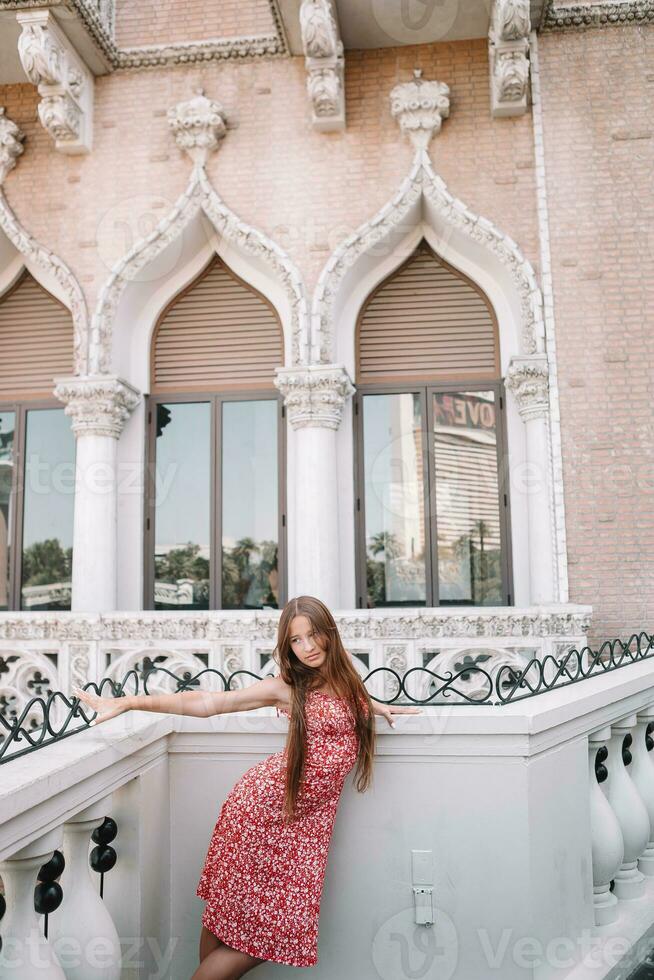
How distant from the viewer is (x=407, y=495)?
7.80 m

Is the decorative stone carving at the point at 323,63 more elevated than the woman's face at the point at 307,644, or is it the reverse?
the decorative stone carving at the point at 323,63

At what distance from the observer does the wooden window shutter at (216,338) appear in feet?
26.8

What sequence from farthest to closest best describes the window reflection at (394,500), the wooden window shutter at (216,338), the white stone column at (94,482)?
the wooden window shutter at (216,338) → the window reflection at (394,500) → the white stone column at (94,482)

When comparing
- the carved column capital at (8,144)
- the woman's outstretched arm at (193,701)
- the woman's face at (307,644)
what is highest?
the carved column capital at (8,144)

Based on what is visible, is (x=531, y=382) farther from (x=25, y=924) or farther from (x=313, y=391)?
(x=25, y=924)

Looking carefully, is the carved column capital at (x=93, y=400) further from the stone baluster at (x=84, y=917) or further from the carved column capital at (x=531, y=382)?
the stone baluster at (x=84, y=917)

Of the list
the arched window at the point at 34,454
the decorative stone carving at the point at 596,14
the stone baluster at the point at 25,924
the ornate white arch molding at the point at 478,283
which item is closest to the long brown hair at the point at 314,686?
the stone baluster at the point at 25,924

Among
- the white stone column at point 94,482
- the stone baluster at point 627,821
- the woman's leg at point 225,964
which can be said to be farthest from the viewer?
the white stone column at point 94,482

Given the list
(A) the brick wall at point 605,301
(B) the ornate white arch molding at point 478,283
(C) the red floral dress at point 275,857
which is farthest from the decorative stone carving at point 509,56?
(C) the red floral dress at point 275,857

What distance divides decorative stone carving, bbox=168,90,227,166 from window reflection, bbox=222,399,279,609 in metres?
2.44

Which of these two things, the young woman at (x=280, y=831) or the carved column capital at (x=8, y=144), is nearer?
the young woman at (x=280, y=831)

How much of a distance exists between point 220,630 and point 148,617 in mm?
635

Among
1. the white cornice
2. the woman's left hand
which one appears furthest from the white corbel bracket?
the woman's left hand

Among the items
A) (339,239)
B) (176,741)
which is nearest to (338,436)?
(339,239)
